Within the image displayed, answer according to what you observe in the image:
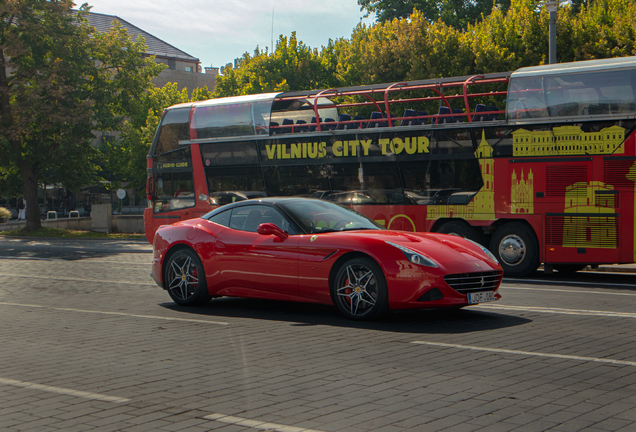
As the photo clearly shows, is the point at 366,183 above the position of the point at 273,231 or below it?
above

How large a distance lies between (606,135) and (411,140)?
12.7 ft

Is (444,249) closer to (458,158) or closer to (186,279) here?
(186,279)

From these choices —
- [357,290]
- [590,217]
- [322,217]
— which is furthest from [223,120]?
[357,290]

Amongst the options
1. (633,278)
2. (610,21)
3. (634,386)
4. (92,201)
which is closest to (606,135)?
(633,278)

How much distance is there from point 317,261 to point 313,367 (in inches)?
98.0

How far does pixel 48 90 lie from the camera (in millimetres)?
31656

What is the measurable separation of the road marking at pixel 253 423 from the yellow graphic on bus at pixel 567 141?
10.1m

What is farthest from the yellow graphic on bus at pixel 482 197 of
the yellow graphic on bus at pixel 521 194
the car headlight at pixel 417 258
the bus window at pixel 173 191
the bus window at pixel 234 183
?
the bus window at pixel 173 191

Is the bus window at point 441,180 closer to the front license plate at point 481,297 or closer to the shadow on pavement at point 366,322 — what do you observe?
the shadow on pavement at point 366,322

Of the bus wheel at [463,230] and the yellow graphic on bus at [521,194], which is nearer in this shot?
the yellow graphic on bus at [521,194]

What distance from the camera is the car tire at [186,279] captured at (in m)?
9.25

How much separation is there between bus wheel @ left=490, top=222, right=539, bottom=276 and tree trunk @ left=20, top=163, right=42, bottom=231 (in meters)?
26.8

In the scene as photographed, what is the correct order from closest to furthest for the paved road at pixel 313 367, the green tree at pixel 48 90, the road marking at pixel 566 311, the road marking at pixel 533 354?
the paved road at pixel 313 367, the road marking at pixel 533 354, the road marking at pixel 566 311, the green tree at pixel 48 90

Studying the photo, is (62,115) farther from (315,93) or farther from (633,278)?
(633,278)
